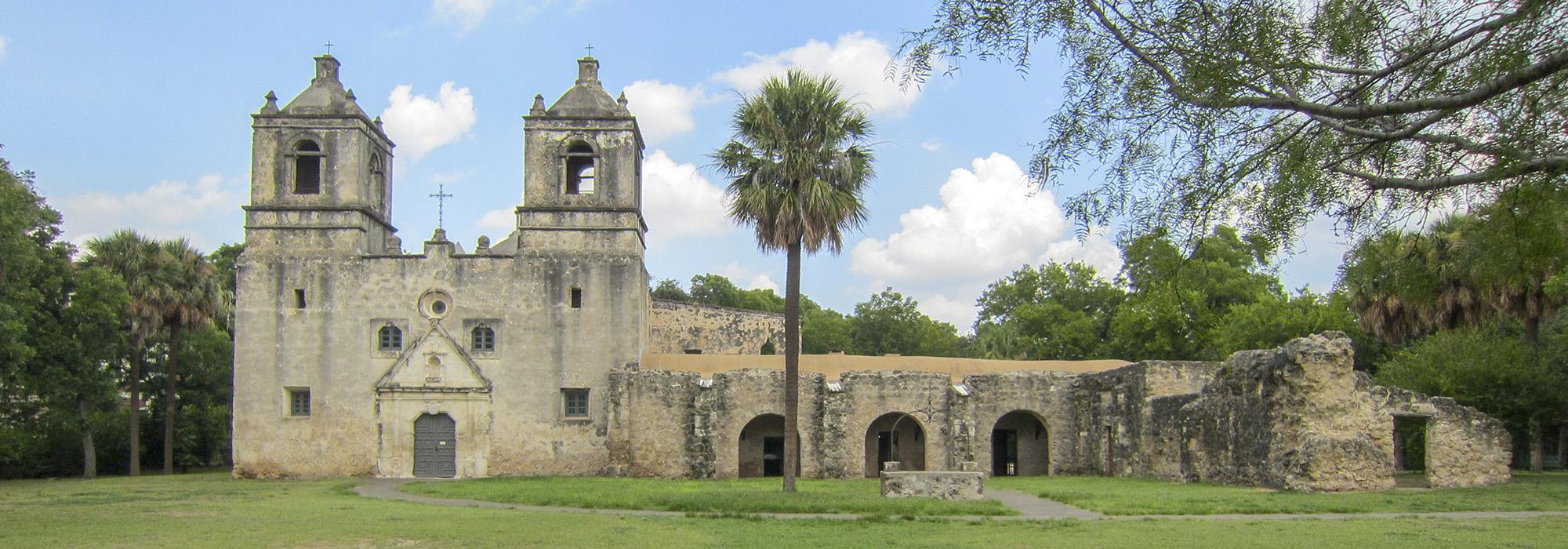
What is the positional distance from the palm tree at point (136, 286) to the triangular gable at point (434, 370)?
30.0ft

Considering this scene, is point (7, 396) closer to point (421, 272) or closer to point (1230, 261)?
point (421, 272)

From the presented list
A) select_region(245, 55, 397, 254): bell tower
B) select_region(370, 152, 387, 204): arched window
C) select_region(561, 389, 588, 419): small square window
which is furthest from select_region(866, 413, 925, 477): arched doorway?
select_region(370, 152, 387, 204): arched window

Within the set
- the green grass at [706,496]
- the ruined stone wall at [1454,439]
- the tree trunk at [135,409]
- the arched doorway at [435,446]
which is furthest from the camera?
the tree trunk at [135,409]

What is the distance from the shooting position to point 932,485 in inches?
850

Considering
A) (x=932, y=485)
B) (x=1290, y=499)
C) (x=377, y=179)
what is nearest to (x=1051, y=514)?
(x=932, y=485)

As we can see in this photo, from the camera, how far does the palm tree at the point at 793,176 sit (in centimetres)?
2358

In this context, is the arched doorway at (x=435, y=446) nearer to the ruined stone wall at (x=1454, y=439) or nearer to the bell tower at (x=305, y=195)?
the bell tower at (x=305, y=195)

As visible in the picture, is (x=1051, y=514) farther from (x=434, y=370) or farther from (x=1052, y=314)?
(x=1052, y=314)

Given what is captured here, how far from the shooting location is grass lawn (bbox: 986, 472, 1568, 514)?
18.5 meters

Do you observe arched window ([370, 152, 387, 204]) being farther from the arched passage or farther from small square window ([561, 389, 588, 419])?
the arched passage

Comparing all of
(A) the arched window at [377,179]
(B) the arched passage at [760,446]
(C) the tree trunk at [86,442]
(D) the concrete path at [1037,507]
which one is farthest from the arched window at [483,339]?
(D) the concrete path at [1037,507]

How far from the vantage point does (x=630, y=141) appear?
33438mm

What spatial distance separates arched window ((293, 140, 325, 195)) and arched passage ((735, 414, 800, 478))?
12.8 metres

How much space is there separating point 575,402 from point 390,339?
5.07 metres
